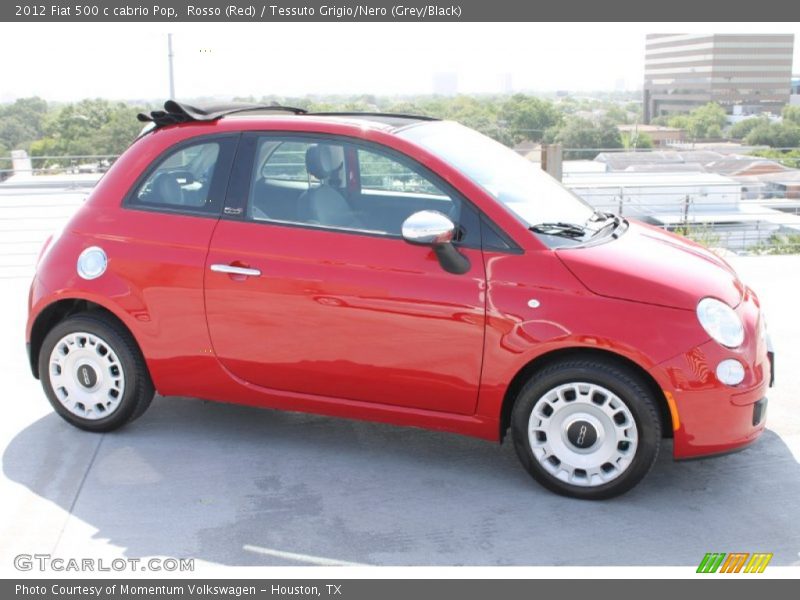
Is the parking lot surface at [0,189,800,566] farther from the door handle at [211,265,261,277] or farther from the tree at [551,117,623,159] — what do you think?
the tree at [551,117,623,159]

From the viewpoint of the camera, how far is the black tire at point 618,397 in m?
3.91

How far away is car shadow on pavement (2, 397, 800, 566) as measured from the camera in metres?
3.67

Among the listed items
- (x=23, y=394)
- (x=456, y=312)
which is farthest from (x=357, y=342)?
(x=23, y=394)

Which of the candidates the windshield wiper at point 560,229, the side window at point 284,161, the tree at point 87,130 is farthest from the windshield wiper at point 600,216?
the tree at point 87,130

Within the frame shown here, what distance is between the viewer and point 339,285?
4223 mm

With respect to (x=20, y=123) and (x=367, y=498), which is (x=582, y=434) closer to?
(x=367, y=498)

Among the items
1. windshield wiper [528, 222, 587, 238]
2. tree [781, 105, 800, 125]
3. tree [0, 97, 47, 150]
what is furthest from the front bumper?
tree [781, 105, 800, 125]

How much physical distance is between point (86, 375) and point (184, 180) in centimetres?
121

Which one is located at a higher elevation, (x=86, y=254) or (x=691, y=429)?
(x=86, y=254)

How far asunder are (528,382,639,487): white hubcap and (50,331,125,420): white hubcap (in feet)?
7.43

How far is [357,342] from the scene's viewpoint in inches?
167

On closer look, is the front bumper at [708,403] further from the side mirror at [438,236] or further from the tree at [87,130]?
the tree at [87,130]

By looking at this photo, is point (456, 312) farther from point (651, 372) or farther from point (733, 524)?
point (733, 524)

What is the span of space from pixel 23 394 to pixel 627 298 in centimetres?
382
